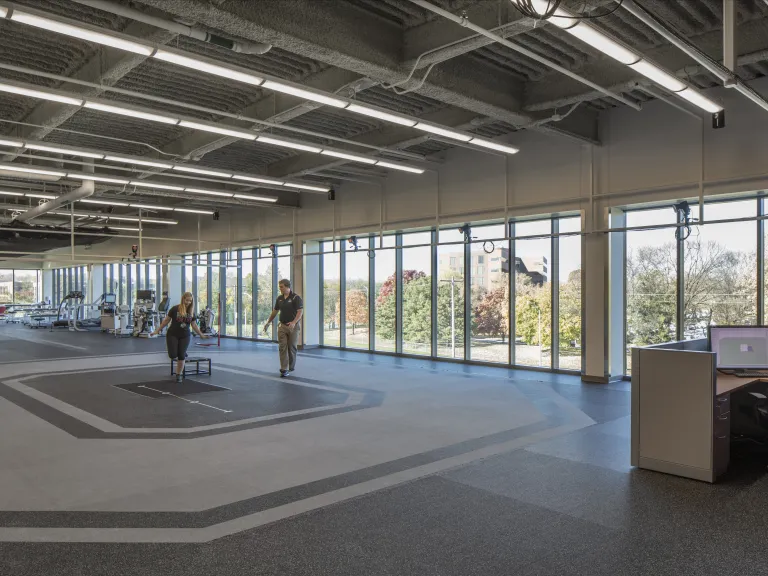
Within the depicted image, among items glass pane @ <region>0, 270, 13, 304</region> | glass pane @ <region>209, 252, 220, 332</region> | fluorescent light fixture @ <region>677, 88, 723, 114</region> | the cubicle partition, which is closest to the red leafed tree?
fluorescent light fixture @ <region>677, 88, 723, 114</region>

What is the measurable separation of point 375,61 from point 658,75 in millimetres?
2578

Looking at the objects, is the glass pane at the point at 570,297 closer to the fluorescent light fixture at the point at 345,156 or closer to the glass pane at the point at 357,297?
the fluorescent light fixture at the point at 345,156

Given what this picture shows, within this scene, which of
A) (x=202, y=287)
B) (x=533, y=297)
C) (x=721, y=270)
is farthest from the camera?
(x=202, y=287)

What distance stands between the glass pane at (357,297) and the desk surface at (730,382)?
30.2ft

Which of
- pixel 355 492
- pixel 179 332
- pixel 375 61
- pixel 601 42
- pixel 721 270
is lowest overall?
pixel 355 492

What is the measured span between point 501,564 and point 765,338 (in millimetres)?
3598

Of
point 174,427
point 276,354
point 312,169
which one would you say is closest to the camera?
point 174,427

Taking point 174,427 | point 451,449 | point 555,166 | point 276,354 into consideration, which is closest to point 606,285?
point 555,166

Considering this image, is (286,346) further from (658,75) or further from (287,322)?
(658,75)

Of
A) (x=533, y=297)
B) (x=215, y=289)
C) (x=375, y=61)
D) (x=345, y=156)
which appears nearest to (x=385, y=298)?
(x=533, y=297)

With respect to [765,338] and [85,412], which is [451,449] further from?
[85,412]

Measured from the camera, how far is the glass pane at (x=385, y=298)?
1284 cm

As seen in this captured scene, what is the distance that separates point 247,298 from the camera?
17297mm

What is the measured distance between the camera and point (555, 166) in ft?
30.1
